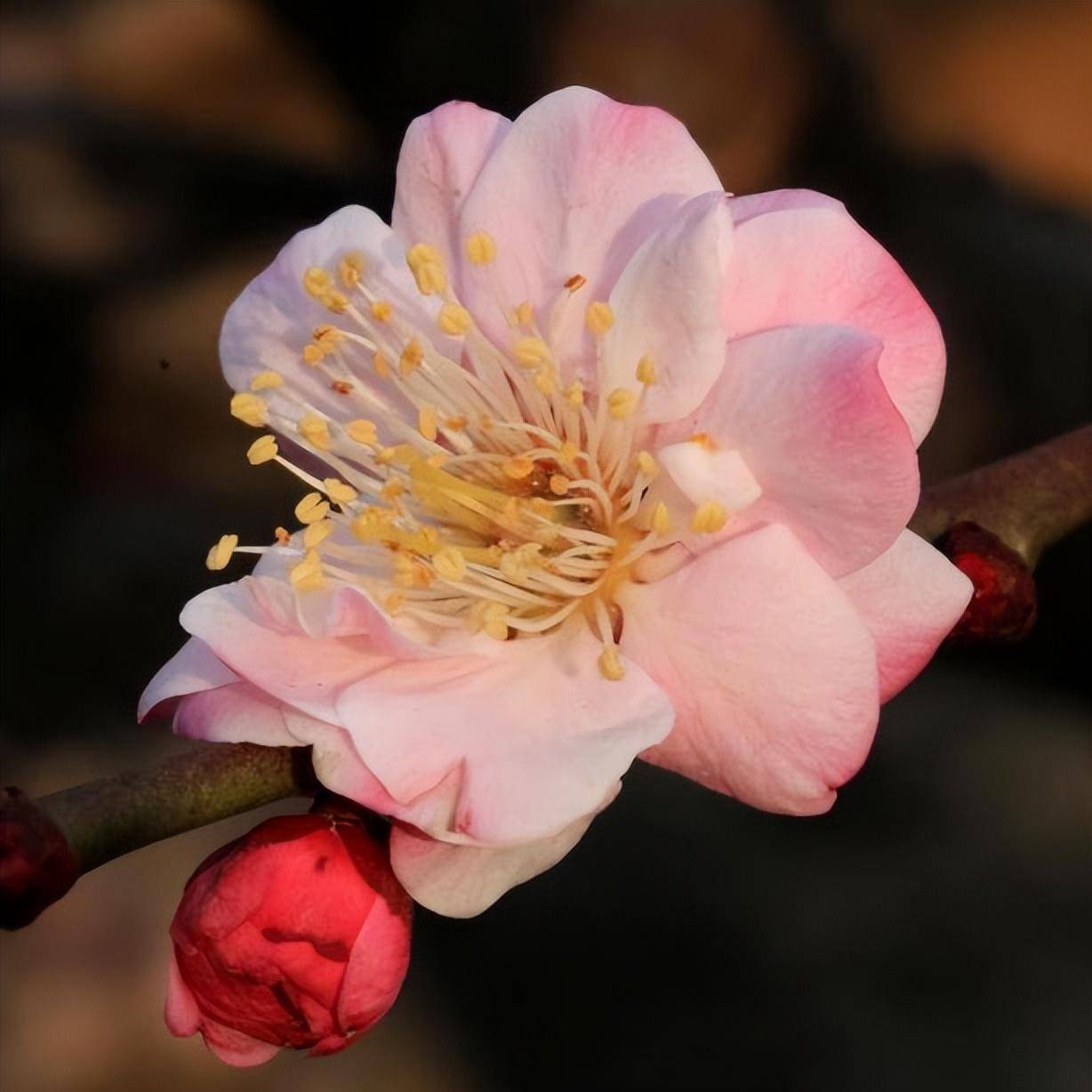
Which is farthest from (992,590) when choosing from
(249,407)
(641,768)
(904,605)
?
(641,768)

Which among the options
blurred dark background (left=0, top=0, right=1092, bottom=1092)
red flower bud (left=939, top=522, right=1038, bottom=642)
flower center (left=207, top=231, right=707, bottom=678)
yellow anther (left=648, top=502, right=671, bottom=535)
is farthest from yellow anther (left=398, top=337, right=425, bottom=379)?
blurred dark background (left=0, top=0, right=1092, bottom=1092)

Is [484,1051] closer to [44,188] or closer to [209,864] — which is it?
[209,864]

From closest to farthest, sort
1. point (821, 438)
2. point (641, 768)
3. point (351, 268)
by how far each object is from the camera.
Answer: point (821, 438) < point (351, 268) < point (641, 768)

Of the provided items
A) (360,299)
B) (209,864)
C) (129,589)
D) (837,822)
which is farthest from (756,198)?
(129,589)

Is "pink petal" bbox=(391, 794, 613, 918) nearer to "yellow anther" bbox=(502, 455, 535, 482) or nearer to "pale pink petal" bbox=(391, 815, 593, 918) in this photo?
"pale pink petal" bbox=(391, 815, 593, 918)

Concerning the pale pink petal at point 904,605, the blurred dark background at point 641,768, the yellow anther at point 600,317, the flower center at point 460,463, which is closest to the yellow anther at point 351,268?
the flower center at point 460,463

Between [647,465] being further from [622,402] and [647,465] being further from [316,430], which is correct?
[316,430]
